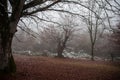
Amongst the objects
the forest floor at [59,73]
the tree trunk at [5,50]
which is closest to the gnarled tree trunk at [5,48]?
the tree trunk at [5,50]

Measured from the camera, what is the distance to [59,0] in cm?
927

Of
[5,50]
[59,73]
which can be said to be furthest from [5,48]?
[59,73]

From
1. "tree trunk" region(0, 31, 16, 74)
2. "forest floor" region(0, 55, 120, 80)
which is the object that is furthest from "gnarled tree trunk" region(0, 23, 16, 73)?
"forest floor" region(0, 55, 120, 80)

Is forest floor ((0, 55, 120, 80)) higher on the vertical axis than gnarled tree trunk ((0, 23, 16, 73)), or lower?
lower

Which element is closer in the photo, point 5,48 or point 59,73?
point 5,48

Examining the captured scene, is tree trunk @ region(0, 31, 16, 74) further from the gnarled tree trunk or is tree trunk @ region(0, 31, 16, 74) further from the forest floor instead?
the forest floor

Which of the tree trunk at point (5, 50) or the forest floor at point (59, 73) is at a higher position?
the tree trunk at point (5, 50)

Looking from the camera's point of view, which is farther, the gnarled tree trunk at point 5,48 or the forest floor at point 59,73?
the forest floor at point 59,73

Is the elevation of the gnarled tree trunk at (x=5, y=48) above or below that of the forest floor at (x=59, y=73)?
above

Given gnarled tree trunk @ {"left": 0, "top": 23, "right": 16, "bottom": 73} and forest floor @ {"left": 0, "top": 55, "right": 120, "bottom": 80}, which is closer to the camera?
gnarled tree trunk @ {"left": 0, "top": 23, "right": 16, "bottom": 73}

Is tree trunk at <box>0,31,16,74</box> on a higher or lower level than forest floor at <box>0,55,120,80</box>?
higher

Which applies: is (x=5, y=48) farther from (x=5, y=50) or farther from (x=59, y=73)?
(x=59, y=73)

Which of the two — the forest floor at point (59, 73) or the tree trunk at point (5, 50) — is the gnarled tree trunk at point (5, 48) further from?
the forest floor at point (59, 73)

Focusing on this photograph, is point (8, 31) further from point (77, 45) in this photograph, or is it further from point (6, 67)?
point (77, 45)
